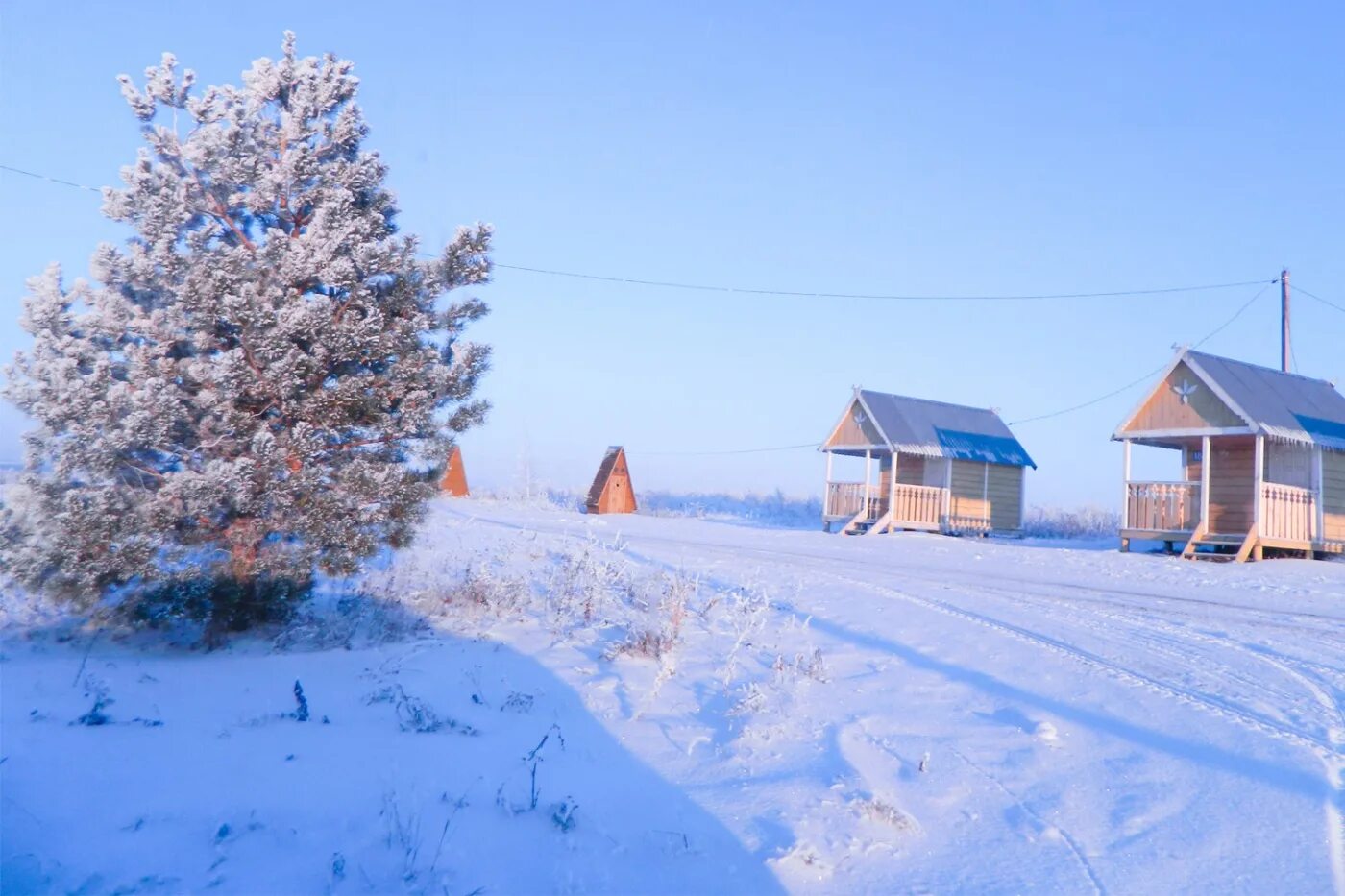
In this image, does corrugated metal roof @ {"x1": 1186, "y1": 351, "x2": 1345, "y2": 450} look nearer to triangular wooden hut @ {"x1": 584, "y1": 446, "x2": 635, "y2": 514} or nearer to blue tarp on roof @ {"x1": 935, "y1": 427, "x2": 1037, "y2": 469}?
blue tarp on roof @ {"x1": 935, "y1": 427, "x2": 1037, "y2": 469}

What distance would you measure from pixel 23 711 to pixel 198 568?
1.84m

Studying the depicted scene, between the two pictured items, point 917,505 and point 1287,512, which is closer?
point 1287,512

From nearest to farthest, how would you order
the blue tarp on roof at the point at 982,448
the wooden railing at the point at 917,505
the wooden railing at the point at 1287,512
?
the wooden railing at the point at 1287,512, the wooden railing at the point at 917,505, the blue tarp on roof at the point at 982,448

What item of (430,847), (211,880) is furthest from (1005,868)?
(211,880)

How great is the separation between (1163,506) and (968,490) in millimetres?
9473

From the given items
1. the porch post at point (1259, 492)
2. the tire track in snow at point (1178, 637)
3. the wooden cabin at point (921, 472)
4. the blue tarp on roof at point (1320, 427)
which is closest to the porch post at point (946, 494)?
Answer: the wooden cabin at point (921, 472)

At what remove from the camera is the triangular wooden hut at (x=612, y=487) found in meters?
38.5

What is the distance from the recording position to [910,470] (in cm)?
3141

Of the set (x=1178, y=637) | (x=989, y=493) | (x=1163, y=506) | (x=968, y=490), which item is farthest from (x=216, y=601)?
(x=989, y=493)

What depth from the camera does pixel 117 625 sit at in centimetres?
784

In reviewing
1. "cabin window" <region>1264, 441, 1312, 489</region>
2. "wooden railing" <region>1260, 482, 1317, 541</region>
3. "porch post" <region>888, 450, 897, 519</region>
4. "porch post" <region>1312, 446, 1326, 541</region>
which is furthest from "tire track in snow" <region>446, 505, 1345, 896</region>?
"porch post" <region>888, 450, 897, 519</region>

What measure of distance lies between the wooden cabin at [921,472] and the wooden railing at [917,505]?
28mm

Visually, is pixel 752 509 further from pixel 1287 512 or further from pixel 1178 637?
pixel 1178 637

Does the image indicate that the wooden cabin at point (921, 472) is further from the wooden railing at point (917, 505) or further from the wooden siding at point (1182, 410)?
the wooden siding at point (1182, 410)
